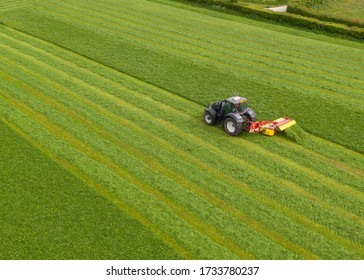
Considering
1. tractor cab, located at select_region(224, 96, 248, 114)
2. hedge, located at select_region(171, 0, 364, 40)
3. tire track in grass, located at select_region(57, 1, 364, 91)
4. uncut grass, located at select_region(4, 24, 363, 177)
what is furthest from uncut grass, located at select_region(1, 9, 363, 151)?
hedge, located at select_region(171, 0, 364, 40)

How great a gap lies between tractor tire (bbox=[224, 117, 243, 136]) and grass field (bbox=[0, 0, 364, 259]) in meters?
0.34

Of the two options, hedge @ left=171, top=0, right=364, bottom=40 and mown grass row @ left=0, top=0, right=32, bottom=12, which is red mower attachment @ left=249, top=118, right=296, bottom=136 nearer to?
hedge @ left=171, top=0, right=364, bottom=40

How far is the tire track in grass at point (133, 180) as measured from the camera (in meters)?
12.0

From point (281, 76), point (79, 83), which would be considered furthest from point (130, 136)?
point (281, 76)

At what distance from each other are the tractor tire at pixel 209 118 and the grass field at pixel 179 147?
307 millimetres

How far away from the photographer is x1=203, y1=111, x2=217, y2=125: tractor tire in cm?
1784

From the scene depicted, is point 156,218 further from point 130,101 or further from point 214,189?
point 130,101

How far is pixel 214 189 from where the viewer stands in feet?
46.4

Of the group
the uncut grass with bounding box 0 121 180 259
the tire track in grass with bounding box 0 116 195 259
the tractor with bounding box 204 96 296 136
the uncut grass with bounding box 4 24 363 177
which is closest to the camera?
the uncut grass with bounding box 0 121 180 259

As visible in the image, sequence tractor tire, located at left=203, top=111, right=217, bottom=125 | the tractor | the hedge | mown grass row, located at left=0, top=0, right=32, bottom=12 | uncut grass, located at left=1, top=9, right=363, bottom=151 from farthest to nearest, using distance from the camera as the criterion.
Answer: mown grass row, located at left=0, top=0, right=32, bottom=12 < the hedge < uncut grass, located at left=1, top=9, right=363, bottom=151 < tractor tire, located at left=203, top=111, right=217, bottom=125 < the tractor

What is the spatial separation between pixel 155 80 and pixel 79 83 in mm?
4608

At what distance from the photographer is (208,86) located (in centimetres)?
2209

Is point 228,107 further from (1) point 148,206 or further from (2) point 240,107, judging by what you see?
(1) point 148,206

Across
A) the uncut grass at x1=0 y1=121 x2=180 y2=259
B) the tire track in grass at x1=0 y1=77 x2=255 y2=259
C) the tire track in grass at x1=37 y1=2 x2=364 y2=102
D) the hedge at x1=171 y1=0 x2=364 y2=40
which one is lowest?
the uncut grass at x1=0 y1=121 x2=180 y2=259
